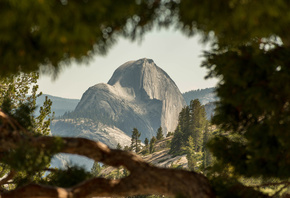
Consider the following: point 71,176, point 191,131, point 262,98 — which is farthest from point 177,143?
point 262,98

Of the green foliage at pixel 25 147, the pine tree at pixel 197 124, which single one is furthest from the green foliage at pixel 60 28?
the pine tree at pixel 197 124

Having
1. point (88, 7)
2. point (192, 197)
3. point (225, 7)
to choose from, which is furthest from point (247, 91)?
point (88, 7)

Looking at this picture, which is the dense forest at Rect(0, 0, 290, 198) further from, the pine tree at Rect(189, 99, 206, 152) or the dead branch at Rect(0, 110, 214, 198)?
the pine tree at Rect(189, 99, 206, 152)

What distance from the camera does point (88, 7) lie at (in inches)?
138

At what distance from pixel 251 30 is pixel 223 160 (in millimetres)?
3469

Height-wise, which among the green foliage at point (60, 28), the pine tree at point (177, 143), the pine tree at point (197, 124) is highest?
the pine tree at point (197, 124)

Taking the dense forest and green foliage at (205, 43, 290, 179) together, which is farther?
green foliage at (205, 43, 290, 179)

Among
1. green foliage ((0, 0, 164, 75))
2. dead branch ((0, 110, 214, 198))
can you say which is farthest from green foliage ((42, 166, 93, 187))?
green foliage ((0, 0, 164, 75))

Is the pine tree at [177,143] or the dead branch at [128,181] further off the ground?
the pine tree at [177,143]

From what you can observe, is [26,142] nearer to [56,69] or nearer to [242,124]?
[56,69]

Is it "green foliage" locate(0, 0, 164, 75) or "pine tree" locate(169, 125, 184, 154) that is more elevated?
"pine tree" locate(169, 125, 184, 154)

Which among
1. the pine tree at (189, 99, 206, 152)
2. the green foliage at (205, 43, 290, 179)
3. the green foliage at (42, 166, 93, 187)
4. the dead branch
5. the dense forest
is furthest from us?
the pine tree at (189, 99, 206, 152)

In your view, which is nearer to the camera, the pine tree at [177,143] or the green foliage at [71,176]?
the green foliage at [71,176]

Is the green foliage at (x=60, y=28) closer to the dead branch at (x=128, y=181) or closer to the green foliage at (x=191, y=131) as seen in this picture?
the dead branch at (x=128, y=181)
